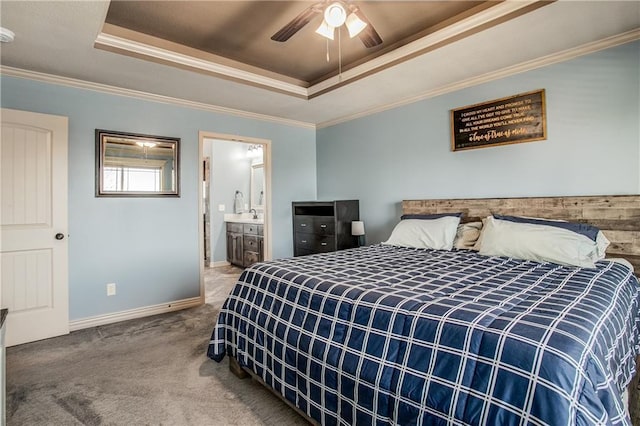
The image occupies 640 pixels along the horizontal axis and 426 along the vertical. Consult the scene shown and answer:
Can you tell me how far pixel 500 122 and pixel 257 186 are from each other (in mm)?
4214

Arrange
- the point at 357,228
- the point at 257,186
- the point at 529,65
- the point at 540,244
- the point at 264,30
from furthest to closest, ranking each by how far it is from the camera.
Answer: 1. the point at 257,186
2. the point at 357,228
3. the point at 529,65
4. the point at 264,30
5. the point at 540,244

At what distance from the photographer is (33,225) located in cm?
278

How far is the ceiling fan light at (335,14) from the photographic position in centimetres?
191

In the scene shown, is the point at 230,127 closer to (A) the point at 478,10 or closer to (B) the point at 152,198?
(B) the point at 152,198

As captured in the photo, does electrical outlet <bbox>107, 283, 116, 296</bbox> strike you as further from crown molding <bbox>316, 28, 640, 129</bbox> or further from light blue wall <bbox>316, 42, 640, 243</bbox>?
crown molding <bbox>316, 28, 640, 129</bbox>

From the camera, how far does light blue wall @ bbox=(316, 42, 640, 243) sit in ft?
7.91

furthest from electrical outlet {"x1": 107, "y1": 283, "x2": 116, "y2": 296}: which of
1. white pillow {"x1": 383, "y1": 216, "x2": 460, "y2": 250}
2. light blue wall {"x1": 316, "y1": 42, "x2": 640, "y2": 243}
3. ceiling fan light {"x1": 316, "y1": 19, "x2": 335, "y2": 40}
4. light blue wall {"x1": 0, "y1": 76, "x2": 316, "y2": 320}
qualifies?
ceiling fan light {"x1": 316, "y1": 19, "x2": 335, "y2": 40}

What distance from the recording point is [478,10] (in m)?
2.29

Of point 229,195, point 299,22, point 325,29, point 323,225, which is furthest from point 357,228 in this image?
point 229,195

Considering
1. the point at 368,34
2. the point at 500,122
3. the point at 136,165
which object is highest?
the point at 368,34

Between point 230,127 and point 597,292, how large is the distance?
3.77 m

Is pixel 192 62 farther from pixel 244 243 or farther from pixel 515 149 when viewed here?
pixel 244 243

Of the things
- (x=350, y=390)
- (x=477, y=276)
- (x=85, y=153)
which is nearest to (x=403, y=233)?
(x=477, y=276)

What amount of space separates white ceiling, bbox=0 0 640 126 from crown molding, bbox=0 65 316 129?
4 cm
